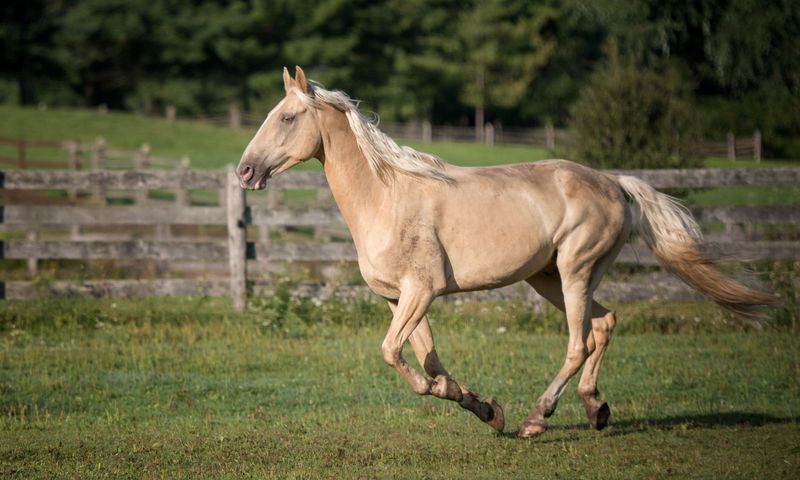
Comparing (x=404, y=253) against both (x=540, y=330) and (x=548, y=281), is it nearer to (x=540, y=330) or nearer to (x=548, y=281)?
(x=548, y=281)

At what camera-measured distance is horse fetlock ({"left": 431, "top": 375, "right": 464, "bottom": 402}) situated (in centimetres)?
672

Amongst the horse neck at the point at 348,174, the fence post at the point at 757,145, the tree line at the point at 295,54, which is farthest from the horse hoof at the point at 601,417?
the tree line at the point at 295,54

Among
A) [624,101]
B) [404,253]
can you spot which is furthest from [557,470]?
[624,101]

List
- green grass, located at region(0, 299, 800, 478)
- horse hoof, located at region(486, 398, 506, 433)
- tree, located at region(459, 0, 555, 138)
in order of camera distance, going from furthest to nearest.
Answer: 1. tree, located at region(459, 0, 555, 138)
2. horse hoof, located at region(486, 398, 506, 433)
3. green grass, located at region(0, 299, 800, 478)

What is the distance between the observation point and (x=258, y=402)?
8430 millimetres

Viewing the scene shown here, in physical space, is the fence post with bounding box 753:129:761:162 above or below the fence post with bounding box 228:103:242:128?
below

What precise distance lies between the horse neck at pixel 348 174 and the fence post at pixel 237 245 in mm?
5526

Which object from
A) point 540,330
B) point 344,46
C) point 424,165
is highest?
point 344,46

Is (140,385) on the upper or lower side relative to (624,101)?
lower

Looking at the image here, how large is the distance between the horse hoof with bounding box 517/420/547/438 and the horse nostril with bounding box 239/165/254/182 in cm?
260

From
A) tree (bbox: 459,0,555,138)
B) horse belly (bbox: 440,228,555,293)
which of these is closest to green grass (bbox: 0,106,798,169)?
tree (bbox: 459,0,555,138)

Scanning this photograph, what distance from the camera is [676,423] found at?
7711 millimetres

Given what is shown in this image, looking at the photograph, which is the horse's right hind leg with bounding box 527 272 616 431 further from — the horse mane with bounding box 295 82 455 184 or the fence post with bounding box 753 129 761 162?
the fence post with bounding box 753 129 761 162

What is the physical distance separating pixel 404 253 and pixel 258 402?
2.36 metres
